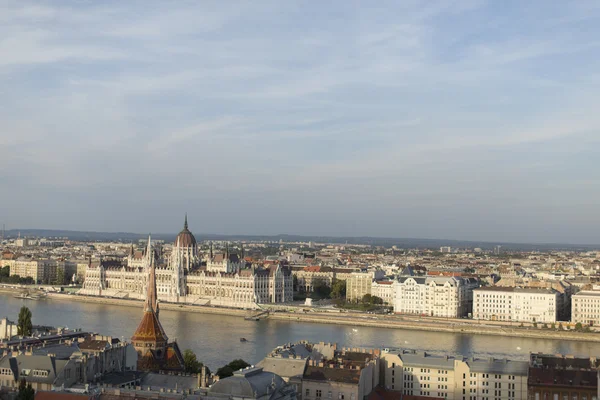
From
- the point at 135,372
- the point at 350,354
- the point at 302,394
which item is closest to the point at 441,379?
the point at 350,354

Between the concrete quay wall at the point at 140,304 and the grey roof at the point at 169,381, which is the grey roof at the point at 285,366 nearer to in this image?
the grey roof at the point at 169,381

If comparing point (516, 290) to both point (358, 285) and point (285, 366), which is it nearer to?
point (358, 285)

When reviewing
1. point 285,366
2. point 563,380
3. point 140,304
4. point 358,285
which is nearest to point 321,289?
point 358,285

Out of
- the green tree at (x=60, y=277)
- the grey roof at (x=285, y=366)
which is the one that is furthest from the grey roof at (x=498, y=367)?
the green tree at (x=60, y=277)

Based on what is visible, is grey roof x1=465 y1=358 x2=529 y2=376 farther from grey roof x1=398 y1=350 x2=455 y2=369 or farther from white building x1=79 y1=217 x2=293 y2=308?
white building x1=79 y1=217 x2=293 y2=308

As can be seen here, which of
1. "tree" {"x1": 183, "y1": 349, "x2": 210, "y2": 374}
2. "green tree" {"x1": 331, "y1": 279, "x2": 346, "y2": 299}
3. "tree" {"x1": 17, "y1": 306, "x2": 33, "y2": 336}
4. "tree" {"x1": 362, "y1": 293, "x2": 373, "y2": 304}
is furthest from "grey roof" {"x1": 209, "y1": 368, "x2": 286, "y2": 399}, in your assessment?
"green tree" {"x1": 331, "y1": 279, "x2": 346, "y2": 299}
